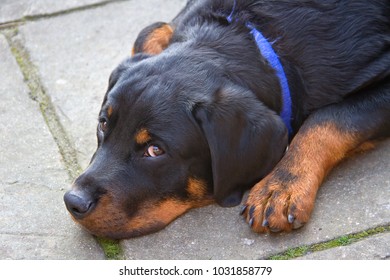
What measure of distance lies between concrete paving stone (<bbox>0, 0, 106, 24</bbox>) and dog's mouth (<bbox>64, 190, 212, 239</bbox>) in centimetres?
295

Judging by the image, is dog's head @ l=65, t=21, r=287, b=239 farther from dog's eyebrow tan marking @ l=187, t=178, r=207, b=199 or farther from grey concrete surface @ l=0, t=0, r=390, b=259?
grey concrete surface @ l=0, t=0, r=390, b=259

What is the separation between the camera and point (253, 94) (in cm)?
425

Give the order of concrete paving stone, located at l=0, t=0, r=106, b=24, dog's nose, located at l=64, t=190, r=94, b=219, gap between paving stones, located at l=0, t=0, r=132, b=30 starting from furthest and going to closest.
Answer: concrete paving stone, located at l=0, t=0, r=106, b=24 < gap between paving stones, located at l=0, t=0, r=132, b=30 < dog's nose, located at l=64, t=190, r=94, b=219

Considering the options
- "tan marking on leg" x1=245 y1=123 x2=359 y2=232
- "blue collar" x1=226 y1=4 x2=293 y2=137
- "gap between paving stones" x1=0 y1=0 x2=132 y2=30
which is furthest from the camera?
"gap between paving stones" x1=0 y1=0 x2=132 y2=30

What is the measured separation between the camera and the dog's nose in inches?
155

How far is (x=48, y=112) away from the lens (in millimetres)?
5402

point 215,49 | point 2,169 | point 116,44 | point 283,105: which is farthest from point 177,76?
point 116,44

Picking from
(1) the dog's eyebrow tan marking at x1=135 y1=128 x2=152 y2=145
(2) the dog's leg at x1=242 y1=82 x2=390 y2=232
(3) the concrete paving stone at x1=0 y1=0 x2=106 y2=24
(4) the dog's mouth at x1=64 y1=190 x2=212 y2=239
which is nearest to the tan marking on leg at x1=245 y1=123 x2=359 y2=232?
(2) the dog's leg at x1=242 y1=82 x2=390 y2=232

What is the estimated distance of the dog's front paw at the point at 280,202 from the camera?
4.16 m

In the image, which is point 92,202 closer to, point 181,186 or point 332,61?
point 181,186

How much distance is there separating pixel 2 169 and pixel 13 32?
73.2 inches

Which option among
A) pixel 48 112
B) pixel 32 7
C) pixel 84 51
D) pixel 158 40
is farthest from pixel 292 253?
pixel 32 7

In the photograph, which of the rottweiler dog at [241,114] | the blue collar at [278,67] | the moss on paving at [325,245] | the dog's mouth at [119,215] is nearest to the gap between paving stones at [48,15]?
the rottweiler dog at [241,114]

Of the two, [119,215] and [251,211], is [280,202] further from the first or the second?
[119,215]
